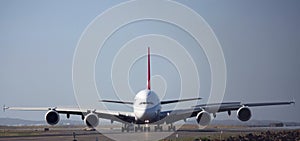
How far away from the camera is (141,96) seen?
56.4 meters

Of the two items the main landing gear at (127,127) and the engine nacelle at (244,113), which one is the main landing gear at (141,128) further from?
the engine nacelle at (244,113)

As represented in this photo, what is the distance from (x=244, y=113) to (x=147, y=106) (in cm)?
1091

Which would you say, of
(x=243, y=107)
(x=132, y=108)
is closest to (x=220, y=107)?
(x=243, y=107)

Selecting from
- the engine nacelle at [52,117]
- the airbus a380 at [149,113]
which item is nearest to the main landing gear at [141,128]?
the airbus a380 at [149,113]

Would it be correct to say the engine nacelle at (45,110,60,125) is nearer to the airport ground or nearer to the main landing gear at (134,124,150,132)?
the airport ground

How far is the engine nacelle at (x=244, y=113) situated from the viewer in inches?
2207

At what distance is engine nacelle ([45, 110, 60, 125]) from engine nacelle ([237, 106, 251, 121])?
20.0m

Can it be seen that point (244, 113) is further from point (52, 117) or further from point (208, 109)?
point (52, 117)

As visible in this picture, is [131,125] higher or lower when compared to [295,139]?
higher

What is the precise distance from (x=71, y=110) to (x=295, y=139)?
26.5 metres

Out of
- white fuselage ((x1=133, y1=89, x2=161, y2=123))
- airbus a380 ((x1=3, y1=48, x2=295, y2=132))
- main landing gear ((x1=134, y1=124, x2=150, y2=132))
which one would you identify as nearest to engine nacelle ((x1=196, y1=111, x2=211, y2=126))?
airbus a380 ((x1=3, y1=48, x2=295, y2=132))

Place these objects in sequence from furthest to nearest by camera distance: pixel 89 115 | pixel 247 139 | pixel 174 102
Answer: pixel 174 102
pixel 89 115
pixel 247 139

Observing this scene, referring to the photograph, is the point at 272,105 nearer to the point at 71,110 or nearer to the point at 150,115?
the point at 150,115

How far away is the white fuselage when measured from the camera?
54.9 m
